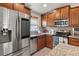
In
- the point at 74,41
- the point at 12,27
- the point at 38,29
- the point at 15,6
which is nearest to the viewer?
the point at 12,27

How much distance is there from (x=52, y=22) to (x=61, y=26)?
36 centimetres

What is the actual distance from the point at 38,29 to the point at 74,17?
112 cm

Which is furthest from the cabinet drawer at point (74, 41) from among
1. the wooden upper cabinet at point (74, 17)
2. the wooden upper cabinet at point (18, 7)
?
the wooden upper cabinet at point (18, 7)

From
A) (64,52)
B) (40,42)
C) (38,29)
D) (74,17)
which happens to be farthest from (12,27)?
(74,17)

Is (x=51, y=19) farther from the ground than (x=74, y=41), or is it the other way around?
(x=51, y=19)

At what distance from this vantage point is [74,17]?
295 cm

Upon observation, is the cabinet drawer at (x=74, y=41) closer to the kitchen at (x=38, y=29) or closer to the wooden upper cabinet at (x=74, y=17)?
the kitchen at (x=38, y=29)

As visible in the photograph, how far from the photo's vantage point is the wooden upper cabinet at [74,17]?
288 centimetres

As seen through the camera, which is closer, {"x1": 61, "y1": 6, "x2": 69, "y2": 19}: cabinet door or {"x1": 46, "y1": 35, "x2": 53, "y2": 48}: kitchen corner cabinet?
{"x1": 61, "y1": 6, "x2": 69, "y2": 19}: cabinet door

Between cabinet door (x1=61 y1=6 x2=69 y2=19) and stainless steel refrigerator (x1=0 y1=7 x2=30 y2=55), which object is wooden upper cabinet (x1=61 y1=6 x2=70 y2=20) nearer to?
cabinet door (x1=61 y1=6 x2=69 y2=19)

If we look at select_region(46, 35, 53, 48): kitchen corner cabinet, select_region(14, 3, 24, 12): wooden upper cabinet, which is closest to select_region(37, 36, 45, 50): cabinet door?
select_region(46, 35, 53, 48): kitchen corner cabinet

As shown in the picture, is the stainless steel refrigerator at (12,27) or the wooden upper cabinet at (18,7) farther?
the wooden upper cabinet at (18,7)

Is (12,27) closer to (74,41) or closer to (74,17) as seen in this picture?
(74,41)

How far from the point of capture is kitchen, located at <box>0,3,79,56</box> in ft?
5.04
